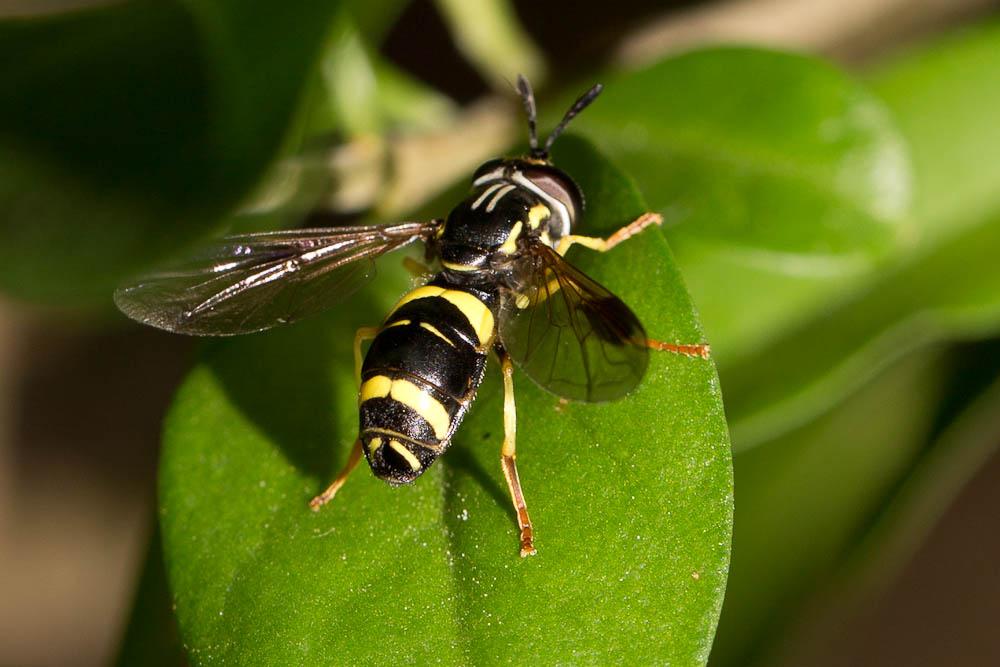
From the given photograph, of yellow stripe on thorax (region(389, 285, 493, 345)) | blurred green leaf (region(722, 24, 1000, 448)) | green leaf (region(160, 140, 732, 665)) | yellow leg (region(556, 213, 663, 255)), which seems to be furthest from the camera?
blurred green leaf (region(722, 24, 1000, 448))

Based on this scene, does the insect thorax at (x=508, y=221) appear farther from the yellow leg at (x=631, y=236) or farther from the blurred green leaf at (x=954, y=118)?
the blurred green leaf at (x=954, y=118)

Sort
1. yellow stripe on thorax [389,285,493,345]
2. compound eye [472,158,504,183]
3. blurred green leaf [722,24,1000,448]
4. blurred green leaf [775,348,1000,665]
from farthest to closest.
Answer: blurred green leaf [775,348,1000,665]
blurred green leaf [722,24,1000,448]
compound eye [472,158,504,183]
yellow stripe on thorax [389,285,493,345]

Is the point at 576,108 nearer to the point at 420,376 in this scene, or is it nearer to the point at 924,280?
the point at 420,376

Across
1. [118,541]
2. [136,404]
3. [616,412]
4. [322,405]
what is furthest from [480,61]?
[118,541]

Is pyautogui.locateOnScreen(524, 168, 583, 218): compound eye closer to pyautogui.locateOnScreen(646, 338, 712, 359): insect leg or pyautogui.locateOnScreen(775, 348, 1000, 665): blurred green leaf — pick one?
pyautogui.locateOnScreen(646, 338, 712, 359): insect leg

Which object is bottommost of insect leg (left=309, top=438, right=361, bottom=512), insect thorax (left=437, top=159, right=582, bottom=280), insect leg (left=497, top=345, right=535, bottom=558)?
insect leg (left=309, top=438, right=361, bottom=512)

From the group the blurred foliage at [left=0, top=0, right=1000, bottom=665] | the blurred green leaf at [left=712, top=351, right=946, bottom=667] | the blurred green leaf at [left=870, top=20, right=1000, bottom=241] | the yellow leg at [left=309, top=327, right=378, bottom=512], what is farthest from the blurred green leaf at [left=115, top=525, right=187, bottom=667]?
the blurred green leaf at [left=870, top=20, right=1000, bottom=241]

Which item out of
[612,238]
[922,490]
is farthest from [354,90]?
[922,490]
